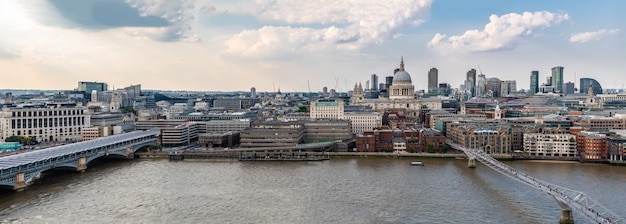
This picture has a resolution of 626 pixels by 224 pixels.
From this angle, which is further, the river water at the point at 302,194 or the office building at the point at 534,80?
the office building at the point at 534,80

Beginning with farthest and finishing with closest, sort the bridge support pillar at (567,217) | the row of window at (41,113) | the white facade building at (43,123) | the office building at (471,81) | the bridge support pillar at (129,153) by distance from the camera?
the office building at (471,81), the row of window at (41,113), the white facade building at (43,123), the bridge support pillar at (129,153), the bridge support pillar at (567,217)

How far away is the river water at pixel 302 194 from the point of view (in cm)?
1986

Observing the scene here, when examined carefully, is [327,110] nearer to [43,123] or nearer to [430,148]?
[430,148]

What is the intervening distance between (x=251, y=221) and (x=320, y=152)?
2054 cm

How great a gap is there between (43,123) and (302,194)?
115 feet

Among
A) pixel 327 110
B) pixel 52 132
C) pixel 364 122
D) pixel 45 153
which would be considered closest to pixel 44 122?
pixel 52 132

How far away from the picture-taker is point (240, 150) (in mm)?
38875

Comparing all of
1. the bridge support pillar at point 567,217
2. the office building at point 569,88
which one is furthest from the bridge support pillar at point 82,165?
the office building at point 569,88

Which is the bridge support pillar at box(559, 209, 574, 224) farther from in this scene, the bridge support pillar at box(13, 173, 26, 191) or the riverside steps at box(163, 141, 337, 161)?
the bridge support pillar at box(13, 173, 26, 191)

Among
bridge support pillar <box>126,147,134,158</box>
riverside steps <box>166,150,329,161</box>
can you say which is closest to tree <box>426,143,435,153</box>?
riverside steps <box>166,150,329,161</box>

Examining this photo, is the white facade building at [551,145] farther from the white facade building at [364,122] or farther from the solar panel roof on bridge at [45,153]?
the solar panel roof on bridge at [45,153]

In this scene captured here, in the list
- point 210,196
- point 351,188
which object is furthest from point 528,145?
point 210,196

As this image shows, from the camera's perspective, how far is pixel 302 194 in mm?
23672

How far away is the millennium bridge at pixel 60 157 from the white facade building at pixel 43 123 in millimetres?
11304
